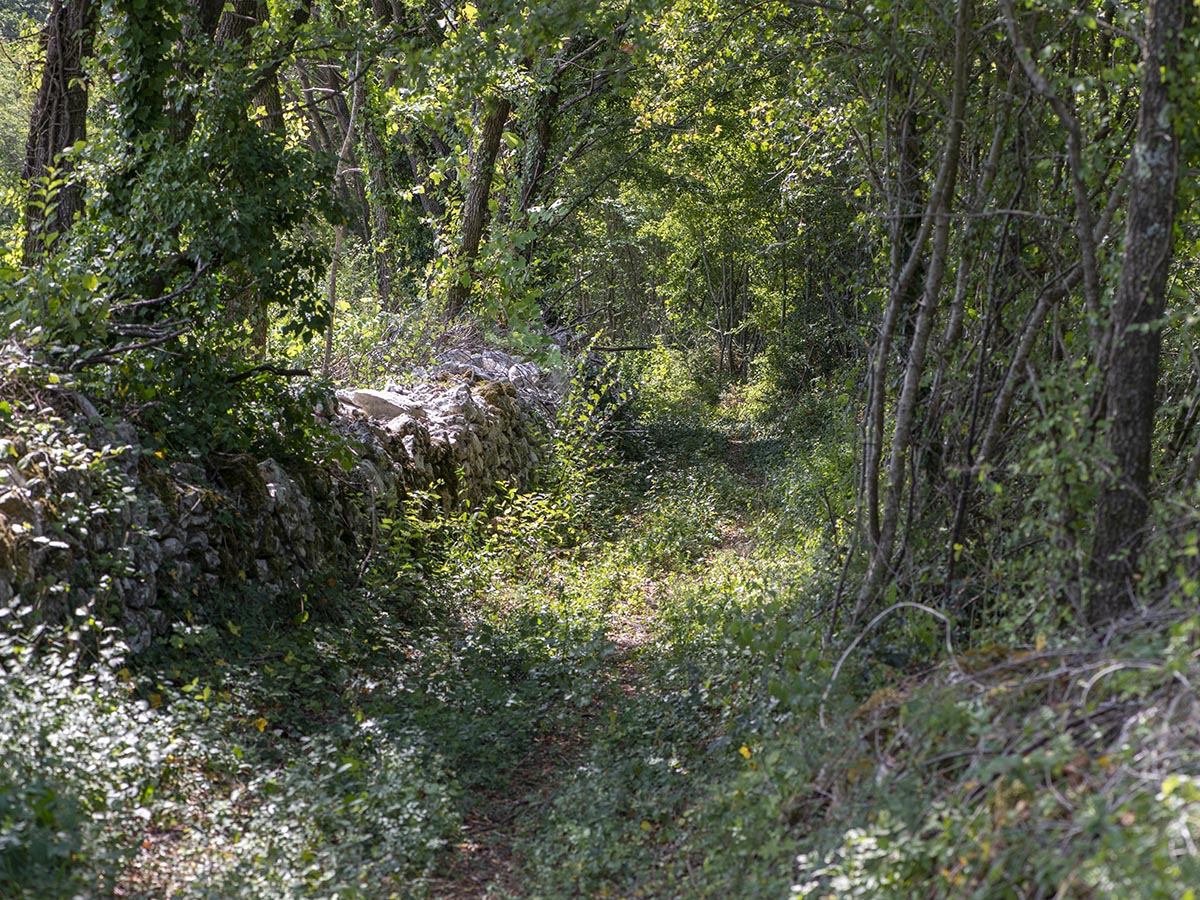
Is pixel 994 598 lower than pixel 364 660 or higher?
higher

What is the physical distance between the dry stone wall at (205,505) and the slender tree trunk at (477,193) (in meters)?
3.19

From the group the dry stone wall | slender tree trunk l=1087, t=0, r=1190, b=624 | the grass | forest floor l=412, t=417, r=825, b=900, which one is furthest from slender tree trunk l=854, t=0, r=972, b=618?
the dry stone wall

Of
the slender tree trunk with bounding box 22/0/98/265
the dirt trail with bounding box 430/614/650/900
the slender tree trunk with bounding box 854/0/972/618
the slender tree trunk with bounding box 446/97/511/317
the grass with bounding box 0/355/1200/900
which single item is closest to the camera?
the grass with bounding box 0/355/1200/900

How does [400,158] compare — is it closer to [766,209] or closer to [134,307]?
[766,209]

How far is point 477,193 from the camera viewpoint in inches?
569

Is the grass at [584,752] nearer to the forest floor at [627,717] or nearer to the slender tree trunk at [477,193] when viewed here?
the forest floor at [627,717]

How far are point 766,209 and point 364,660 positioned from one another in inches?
698

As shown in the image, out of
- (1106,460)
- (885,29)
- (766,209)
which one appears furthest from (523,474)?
(766,209)

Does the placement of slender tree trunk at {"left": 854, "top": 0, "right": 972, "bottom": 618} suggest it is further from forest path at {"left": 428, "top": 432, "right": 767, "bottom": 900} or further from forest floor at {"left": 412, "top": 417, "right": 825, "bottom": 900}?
forest path at {"left": 428, "top": 432, "right": 767, "bottom": 900}

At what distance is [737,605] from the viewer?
7.51m

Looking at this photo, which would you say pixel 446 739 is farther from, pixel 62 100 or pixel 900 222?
pixel 62 100

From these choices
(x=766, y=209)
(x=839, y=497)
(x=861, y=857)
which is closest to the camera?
(x=861, y=857)

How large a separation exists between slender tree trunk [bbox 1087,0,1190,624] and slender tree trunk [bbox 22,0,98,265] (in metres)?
7.23

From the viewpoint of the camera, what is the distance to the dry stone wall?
5238 mm
